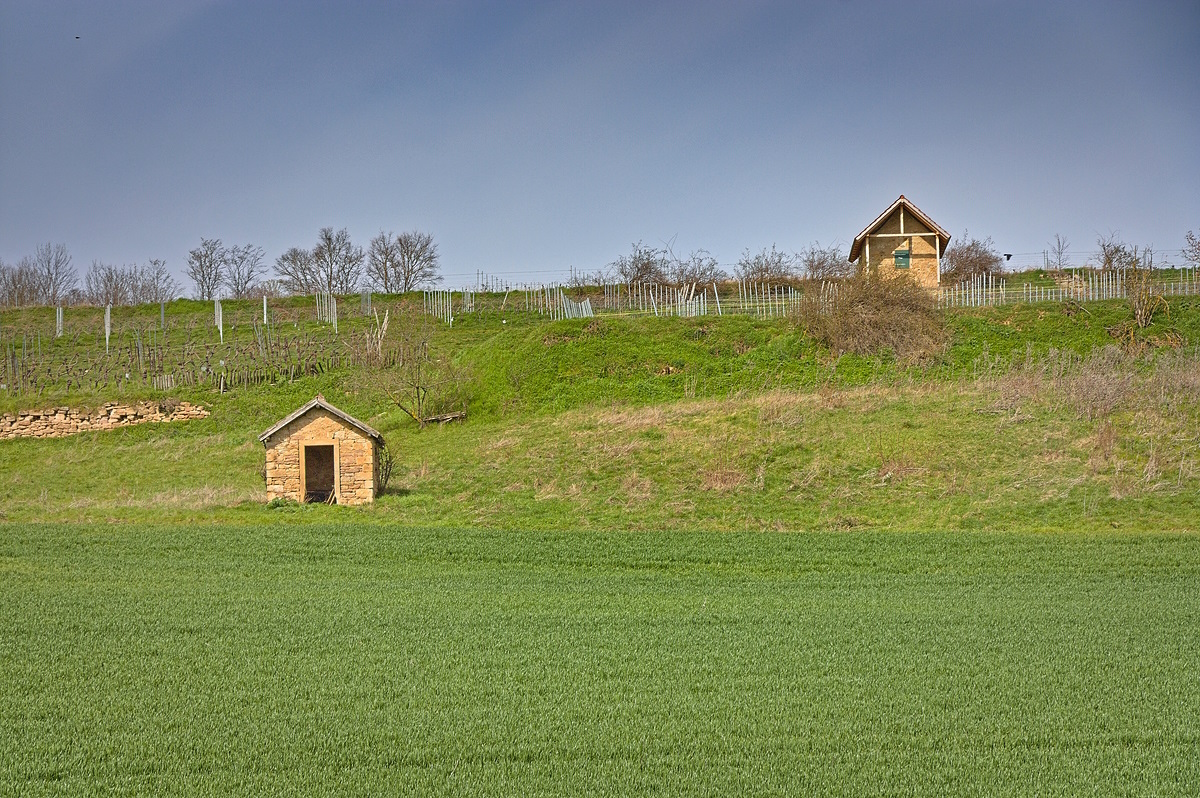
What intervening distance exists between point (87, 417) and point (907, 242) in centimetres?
3487

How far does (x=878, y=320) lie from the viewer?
3778 centimetres

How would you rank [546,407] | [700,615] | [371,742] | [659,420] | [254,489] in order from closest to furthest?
[371,742], [700,615], [254,489], [659,420], [546,407]

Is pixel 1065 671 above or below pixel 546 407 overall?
below

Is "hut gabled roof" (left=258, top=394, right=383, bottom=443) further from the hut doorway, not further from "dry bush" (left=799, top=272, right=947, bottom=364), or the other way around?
"dry bush" (left=799, top=272, right=947, bottom=364)

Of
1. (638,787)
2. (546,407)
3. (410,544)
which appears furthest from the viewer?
(546,407)

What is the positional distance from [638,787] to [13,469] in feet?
105

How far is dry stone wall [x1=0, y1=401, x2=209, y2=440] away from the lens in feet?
127

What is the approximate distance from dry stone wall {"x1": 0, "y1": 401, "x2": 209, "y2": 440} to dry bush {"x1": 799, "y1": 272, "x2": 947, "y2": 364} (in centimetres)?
2471

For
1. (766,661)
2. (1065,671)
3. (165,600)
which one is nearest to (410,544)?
(165,600)

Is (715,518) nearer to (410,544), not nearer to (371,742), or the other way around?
(410,544)

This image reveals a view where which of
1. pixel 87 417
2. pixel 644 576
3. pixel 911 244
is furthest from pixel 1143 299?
pixel 87 417

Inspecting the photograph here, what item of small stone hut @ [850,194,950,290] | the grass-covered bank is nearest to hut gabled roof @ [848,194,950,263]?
small stone hut @ [850,194,950,290]

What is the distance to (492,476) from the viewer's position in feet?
92.1

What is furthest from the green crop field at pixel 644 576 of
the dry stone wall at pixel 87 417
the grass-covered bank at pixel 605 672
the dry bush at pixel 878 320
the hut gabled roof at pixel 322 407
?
the hut gabled roof at pixel 322 407
